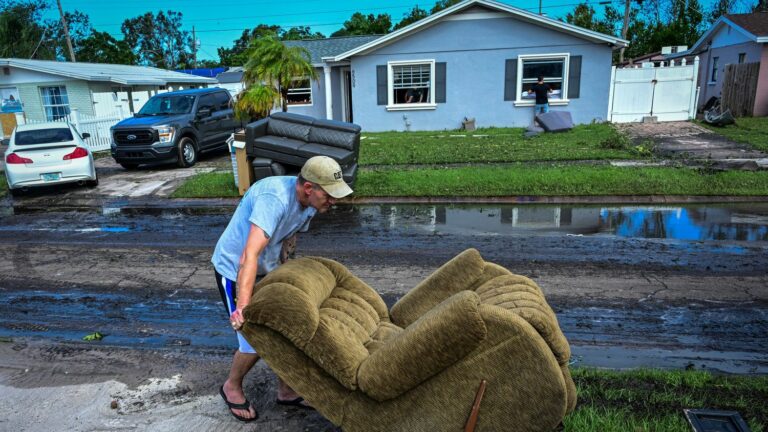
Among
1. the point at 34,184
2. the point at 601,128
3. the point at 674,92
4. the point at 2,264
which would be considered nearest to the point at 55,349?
the point at 2,264

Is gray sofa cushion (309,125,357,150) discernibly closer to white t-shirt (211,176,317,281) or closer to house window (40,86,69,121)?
white t-shirt (211,176,317,281)

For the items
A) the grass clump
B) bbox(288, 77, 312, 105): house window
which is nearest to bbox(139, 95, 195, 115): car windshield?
the grass clump

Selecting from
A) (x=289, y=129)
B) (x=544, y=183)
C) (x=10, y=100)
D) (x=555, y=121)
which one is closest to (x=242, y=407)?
(x=289, y=129)

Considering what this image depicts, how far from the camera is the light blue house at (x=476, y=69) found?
19.9 meters

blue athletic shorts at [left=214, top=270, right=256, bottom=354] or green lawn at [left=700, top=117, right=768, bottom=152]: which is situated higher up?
blue athletic shorts at [left=214, top=270, right=256, bottom=354]

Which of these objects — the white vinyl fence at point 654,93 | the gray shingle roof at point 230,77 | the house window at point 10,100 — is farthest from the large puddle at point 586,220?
the gray shingle roof at point 230,77

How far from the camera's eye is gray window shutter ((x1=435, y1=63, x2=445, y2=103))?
67.8 ft

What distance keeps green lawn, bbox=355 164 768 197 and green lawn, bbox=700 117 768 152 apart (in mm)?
4385

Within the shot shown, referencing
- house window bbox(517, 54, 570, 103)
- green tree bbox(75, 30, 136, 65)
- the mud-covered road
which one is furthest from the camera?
green tree bbox(75, 30, 136, 65)

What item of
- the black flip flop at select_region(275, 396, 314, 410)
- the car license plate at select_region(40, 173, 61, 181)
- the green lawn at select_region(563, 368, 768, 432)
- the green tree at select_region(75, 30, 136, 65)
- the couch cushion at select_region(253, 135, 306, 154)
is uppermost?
the green tree at select_region(75, 30, 136, 65)

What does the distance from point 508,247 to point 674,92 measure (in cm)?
1669

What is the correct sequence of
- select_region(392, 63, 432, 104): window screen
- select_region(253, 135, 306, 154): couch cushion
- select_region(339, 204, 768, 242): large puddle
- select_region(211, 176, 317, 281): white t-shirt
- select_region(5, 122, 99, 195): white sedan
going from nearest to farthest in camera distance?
select_region(211, 176, 317, 281): white t-shirt → select_region(339, 204, 768, 242): large puddle → select_region(253, 135, 306, 154): couch cushion → select_region(5, 122, 99, 195): white sedan → select_region(392, 63, 432, 104): window screen

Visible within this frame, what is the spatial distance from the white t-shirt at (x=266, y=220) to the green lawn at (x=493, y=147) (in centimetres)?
1069

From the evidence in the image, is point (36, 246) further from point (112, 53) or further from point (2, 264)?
point (112, 53)
